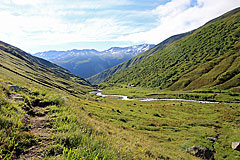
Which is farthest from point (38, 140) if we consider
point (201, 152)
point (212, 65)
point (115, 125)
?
point (212, 65)

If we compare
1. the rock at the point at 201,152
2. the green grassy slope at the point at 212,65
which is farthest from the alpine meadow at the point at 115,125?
the green grassy slope at the point at 212,65

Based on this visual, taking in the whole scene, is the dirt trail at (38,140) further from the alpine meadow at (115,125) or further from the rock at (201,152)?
the rock at (201,152)

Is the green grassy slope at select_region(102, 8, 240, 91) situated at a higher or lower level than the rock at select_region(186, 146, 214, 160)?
higher

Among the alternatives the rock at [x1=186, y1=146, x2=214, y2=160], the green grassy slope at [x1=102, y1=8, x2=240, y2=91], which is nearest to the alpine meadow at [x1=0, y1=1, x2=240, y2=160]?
the rock at [x1=186, y1=146, x2=214, y2=160]

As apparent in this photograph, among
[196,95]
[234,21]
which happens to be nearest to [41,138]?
[196,95]

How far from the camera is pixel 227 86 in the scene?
91.6 meters

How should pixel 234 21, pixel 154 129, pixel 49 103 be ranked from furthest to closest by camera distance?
pixel 234 21 → pixel 154 129 → pixel 49 103

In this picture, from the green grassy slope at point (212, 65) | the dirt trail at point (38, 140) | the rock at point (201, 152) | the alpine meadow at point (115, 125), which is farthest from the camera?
the green grassy slope at point (212, 65)

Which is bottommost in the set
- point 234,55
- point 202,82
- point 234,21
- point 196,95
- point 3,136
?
point 196,95

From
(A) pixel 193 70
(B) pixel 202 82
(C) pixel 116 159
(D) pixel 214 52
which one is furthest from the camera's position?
(D) pixel 214 52

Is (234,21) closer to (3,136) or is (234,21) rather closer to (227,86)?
(227,86)

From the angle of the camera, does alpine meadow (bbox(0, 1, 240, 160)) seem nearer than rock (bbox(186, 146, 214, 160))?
Yes

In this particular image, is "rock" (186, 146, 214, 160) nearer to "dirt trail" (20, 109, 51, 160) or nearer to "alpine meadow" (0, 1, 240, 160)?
"alpine meadow" (0, 1, 240, 160)

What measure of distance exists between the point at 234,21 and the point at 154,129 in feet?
735
